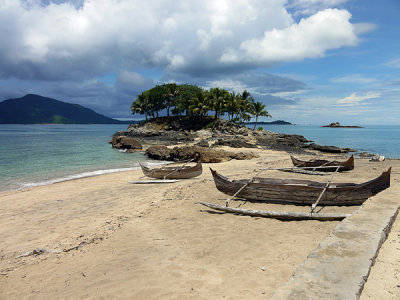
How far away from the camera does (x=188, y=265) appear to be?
5398mm

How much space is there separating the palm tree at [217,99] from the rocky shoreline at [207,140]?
3.13 meters

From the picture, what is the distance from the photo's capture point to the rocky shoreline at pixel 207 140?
26188 mm

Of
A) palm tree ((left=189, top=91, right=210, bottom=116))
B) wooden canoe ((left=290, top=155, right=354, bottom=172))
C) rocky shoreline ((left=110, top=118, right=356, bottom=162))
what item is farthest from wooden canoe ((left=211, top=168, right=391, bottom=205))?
palm tree ((left=189, top=91, right=210, bottom=116))

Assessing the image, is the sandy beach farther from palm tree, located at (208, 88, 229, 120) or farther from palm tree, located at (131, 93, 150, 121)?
palm tree, located at (131, 93, 150, 121)

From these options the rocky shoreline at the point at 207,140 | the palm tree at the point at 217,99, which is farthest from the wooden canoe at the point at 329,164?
the palm tree at the point at 217,99

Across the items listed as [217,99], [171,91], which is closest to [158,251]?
[217,99]

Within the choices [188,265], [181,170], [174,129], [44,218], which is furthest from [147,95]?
[188,265]

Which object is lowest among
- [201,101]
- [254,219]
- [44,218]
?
[44,218]

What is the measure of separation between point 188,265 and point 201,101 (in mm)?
57233

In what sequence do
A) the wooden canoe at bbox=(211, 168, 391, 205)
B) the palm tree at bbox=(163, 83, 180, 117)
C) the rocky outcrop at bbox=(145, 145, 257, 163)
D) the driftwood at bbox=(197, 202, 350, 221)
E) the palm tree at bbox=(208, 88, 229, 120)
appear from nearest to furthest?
the driftwood at bbox=(197, 202, 350, 221) → the wooden canoe at bbox=(211, 168, 391, 205) → the rocky outcrop at bbox=(145, 145, 257, 163) → the palm tree at bbox=(208, 88, 229, 120) → the palm tree at bbox=(163, 83, 180, 117)

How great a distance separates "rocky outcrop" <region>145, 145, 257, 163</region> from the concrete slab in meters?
16.9

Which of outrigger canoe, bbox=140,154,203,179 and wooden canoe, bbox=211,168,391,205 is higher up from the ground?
wooden canoe, bbox=211,168,391,205

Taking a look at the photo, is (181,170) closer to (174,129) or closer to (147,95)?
(174,129)

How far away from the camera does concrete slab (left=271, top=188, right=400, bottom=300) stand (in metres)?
3.51
